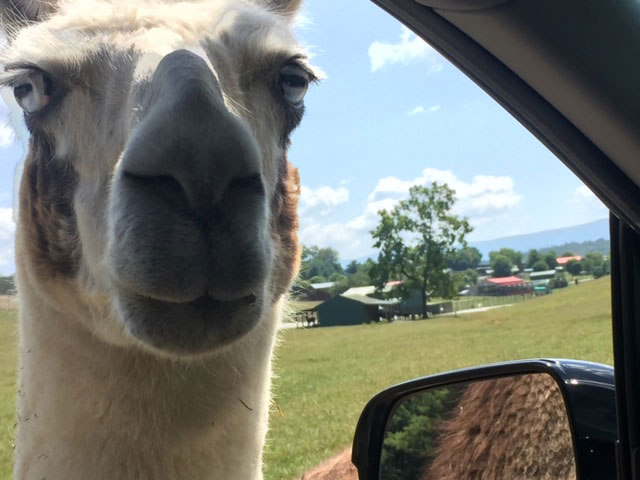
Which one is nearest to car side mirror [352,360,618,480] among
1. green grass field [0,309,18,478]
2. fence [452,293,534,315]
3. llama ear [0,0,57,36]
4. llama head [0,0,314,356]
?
llama head [0,0,314,356]

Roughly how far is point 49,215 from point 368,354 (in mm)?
7454

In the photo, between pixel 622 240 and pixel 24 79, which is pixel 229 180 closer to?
pixel 622 240

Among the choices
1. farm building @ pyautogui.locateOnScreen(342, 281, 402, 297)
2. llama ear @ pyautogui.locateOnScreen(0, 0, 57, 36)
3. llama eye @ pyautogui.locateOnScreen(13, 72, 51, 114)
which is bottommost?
farm building @ pyautogui.locateOnScreen(342, 281, 402, 297)

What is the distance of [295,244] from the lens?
2314 mm

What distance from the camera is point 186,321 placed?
141cm

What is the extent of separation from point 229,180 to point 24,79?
978mm

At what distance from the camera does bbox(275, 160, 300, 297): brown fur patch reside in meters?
2.15

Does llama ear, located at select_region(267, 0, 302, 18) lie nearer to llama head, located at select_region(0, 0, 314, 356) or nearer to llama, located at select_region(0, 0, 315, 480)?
llama head, located at select_region(0, 0, 314, 356)

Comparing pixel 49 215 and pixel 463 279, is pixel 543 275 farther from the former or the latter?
pixel 49 215

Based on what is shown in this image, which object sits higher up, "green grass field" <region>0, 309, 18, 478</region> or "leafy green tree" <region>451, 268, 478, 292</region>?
"leafy green tree" <region>451, 268, 478, 292</region>

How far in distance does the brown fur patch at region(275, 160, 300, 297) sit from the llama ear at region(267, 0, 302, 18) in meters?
0.68

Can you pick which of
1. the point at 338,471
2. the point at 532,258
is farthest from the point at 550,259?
the point at 338,471

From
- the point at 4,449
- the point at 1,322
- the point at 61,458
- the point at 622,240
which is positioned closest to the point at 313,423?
the point at 4,449

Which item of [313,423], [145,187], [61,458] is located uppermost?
[145,187]
